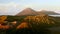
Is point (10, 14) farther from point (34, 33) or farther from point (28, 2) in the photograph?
point (34, 33)

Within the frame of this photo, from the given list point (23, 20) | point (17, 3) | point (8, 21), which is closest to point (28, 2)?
point (17, 3)

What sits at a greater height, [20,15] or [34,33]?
[20,15]

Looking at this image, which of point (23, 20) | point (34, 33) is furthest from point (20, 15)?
point (34, 33)

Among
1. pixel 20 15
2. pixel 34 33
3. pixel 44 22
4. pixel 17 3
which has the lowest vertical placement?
pixel 34 33

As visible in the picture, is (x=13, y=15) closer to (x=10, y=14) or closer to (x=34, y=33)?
(x=10, y=14)

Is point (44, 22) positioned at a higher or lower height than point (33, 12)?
lower

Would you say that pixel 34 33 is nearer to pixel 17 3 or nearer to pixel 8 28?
pixel 8 28

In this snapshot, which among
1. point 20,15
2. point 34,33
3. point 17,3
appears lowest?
point 34,33
